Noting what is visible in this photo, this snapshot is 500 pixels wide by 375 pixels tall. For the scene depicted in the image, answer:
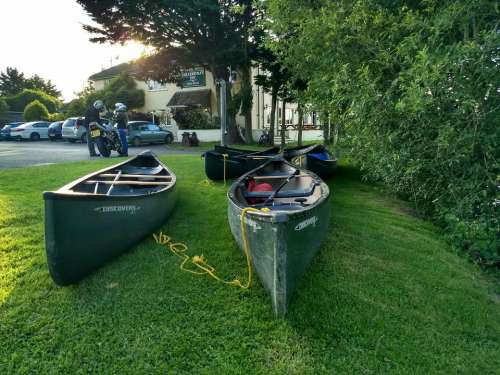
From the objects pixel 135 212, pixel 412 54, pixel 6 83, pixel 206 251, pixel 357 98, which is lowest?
pixel 206 251

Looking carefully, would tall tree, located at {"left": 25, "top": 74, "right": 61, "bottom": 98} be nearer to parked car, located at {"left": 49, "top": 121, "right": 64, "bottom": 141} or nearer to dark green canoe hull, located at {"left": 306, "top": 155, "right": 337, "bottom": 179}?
parked car, located at {"left": 49, "top": 121, "right": 64, "bottom": 141}

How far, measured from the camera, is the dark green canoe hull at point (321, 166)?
849 cm

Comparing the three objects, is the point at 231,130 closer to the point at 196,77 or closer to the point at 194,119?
the point at 194,119

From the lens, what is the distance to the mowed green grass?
2809mm

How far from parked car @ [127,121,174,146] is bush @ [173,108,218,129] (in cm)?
291

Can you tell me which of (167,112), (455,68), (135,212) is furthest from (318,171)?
(167,112)

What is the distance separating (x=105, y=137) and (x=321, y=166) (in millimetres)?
7519

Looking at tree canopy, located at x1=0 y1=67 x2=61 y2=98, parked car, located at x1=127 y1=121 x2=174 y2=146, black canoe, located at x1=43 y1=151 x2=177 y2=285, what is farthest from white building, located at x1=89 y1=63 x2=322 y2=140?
tree canopy, located at x1=0 y1=67 x2=61 y2=98

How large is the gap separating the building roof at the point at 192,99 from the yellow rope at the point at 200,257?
2078 cm

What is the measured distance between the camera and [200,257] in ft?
13.9

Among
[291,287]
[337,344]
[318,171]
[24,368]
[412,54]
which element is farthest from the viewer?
[318,171]

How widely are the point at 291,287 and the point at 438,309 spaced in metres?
1.60

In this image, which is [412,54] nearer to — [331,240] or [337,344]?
[331,240]

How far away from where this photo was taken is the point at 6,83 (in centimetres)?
5128
